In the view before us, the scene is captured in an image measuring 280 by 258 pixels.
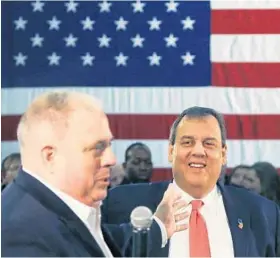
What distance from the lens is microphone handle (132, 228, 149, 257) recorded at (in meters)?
1.01

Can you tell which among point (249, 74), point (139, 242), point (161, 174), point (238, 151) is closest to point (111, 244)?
point (139, 242)

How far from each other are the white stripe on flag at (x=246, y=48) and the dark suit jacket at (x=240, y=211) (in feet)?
0.91

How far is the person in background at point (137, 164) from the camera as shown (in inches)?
51.4

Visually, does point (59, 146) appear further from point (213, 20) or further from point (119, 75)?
point (213, 20)

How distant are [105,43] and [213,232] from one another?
18.2 inches

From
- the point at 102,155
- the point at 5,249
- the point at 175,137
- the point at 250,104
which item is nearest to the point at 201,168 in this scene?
the point at 175,137

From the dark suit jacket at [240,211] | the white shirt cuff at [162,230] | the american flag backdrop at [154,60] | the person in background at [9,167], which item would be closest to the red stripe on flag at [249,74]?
the american flag backdrop at [154,60]

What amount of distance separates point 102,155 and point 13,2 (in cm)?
53

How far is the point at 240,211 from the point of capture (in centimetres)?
132

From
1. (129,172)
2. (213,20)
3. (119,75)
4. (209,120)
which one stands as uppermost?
(213,20)

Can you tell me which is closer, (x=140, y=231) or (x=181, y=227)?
(x=140, y=231)

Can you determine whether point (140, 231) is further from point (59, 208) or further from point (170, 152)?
point (170, 152)

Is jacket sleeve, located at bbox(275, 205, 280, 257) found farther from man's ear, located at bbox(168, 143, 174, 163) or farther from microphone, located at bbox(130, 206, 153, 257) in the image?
microphone, located at bbox(130, 206, 153, 257)

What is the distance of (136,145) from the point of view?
52.4 inches
